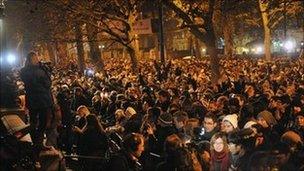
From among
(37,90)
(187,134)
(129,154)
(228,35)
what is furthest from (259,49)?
(129,154)

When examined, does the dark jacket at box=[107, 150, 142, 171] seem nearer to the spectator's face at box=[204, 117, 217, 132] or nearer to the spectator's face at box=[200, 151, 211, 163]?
the spectator's face at box=[200, 151, 211, 163]

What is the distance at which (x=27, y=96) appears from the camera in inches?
429

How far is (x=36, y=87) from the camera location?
35.5 feet

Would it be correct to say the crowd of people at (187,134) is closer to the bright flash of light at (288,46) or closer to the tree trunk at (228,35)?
the bright flash of light at (288,46)

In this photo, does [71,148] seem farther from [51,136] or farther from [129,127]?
[129,127]

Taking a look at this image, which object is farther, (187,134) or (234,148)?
(187,134)

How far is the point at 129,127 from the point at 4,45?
3.62 metres

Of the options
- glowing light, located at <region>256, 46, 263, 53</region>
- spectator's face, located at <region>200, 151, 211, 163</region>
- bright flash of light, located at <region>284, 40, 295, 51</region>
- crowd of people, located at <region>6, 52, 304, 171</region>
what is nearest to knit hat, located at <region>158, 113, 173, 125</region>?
crowd of people, located at <region>6, 52, 304, 171</region>

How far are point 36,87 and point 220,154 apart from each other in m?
3.85

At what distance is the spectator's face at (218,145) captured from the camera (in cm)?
891

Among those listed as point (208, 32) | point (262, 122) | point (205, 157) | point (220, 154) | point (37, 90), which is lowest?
point (205, 157)

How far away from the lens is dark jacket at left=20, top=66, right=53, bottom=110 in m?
10.8

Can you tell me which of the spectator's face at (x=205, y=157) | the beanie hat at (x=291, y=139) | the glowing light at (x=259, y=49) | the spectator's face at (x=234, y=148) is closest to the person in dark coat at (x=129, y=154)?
the spectator's face at (x=205, y=157)

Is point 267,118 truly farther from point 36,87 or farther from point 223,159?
point 36,87
